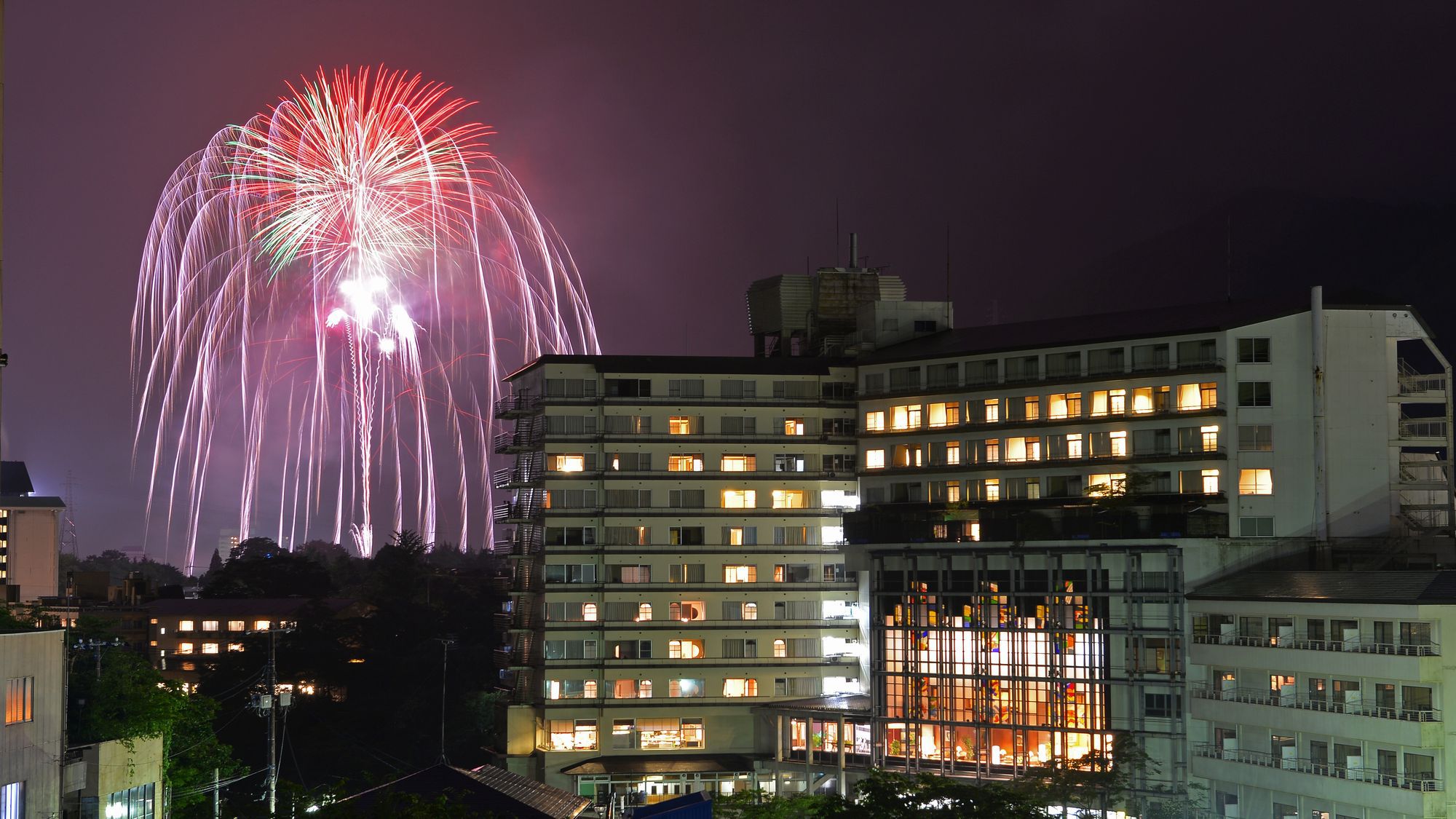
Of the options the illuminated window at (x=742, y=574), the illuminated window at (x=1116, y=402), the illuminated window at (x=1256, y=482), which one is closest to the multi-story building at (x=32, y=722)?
the illuminated window at (x=742, y=574)

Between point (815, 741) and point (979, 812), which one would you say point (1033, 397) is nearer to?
point (815, 741)

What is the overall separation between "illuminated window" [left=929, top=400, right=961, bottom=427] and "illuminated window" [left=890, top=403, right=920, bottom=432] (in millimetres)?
1106

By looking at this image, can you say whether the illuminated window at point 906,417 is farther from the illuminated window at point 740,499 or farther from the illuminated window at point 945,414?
the illuminated window at point 740,499

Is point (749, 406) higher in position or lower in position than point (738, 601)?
higher

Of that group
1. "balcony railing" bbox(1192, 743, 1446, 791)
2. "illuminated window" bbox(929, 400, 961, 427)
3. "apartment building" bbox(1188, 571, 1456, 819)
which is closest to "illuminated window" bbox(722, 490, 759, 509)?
"illuminated window" bbox(929, 400, 961, 427)

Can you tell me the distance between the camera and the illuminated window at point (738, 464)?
102688 millimetres

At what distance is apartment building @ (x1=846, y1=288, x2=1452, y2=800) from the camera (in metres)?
83.4

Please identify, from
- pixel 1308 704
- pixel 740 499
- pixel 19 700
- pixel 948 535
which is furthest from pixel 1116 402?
pixel 19 700

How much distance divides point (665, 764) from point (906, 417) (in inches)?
1135

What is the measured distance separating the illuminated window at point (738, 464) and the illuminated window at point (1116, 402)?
2505cm

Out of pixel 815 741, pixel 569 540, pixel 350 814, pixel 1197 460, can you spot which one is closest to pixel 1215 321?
pixel 1197 460

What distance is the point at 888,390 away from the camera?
102 meters

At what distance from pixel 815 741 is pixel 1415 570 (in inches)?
1517

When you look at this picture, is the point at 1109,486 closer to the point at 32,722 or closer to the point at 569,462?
the point at 569,462
